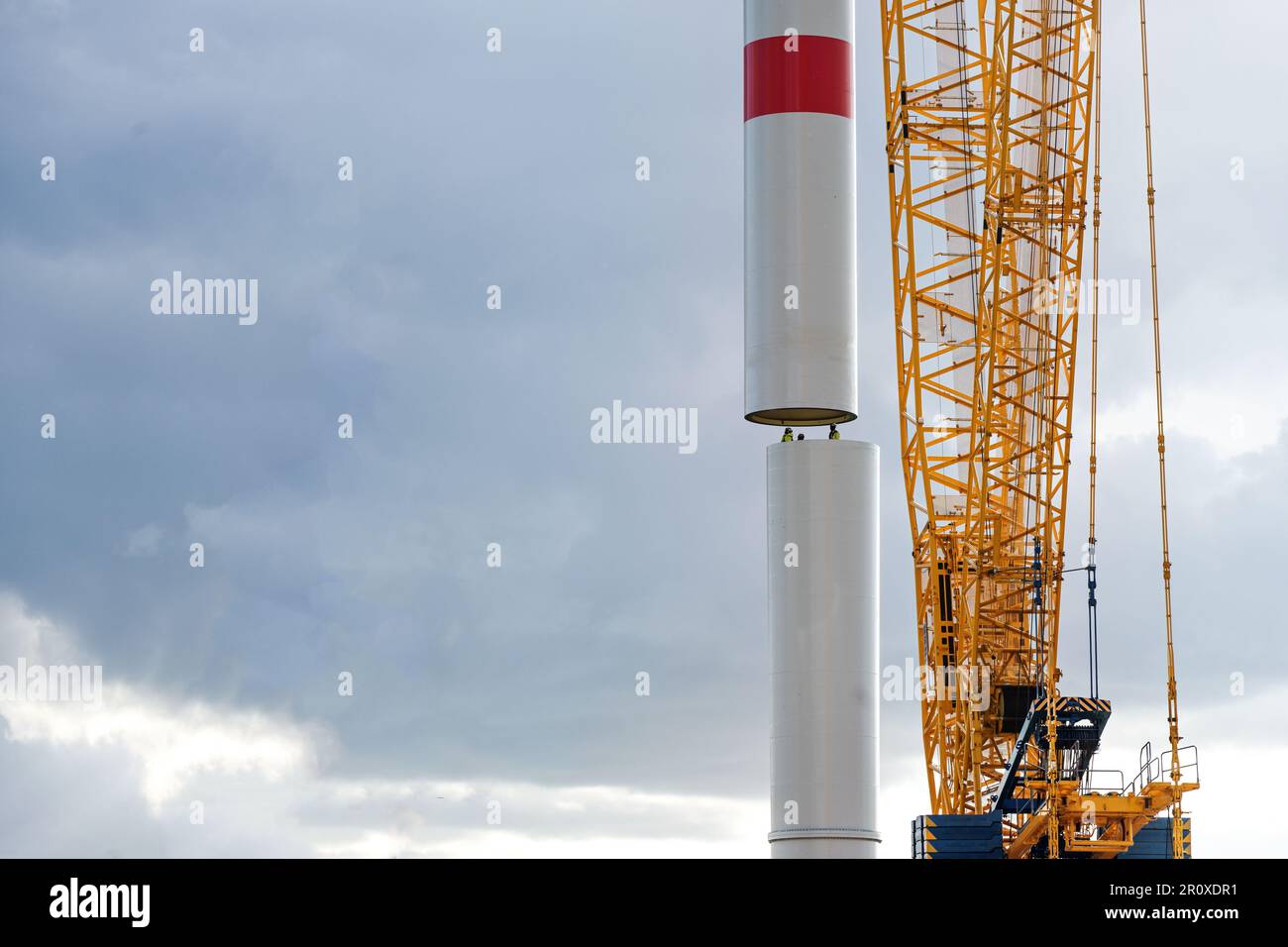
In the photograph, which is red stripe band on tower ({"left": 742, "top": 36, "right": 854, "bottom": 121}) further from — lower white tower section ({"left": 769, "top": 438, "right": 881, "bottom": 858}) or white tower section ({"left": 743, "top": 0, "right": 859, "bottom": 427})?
lower white tower section ({"left": 769, "top": 438, "right": 881, "bottom": 858})

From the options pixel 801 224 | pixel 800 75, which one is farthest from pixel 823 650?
pixel 800 75

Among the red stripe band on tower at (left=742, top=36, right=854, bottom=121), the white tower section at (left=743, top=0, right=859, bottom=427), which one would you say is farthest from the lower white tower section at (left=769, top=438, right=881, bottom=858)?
the red stripe band on tower at (left=742, top=36, right=854, bottom=121)

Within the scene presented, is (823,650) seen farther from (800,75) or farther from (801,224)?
(800,75)

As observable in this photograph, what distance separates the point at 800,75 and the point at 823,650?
514 inches

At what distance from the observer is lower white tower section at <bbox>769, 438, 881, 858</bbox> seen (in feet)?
138

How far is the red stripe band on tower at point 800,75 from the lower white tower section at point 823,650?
772 centimetres

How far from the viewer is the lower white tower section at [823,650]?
42.1 meters

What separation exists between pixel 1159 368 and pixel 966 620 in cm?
1778

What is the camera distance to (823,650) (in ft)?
140

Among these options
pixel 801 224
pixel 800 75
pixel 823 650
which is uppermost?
pixel 800 75

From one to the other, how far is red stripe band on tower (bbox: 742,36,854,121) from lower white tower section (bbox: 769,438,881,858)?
304 inches
